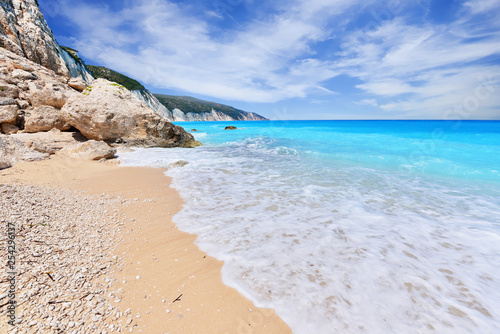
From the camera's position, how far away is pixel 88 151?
397 inches

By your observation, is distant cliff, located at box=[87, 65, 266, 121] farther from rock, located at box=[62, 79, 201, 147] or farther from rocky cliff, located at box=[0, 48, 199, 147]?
rock, located at box=[62, 79, 201, 147]

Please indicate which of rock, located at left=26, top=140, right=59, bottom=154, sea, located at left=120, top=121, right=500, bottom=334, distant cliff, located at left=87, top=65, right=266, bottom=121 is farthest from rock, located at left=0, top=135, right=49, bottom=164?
distant cliff, located at left=87, top=65, right=266, bottom=121

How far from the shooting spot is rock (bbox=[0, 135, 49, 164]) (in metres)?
6.86

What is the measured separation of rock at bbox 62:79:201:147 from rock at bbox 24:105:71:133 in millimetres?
819

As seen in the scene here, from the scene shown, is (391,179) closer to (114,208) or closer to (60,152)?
(114,208)

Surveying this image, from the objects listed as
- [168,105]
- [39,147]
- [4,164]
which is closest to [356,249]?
[4,164]

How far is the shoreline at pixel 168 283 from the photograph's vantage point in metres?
Answer: 2.27

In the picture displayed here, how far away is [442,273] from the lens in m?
3.24

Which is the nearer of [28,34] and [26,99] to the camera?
[26,99]

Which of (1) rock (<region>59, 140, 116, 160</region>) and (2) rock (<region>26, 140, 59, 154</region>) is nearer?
(2) rock (<region>26, 140, 59, 154</region>)

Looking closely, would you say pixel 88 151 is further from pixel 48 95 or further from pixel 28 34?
pixel 28 34

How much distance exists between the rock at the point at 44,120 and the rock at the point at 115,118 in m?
0.82

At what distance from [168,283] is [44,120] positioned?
15512mm

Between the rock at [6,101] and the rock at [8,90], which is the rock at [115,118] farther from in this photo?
the rock at [8,90]
